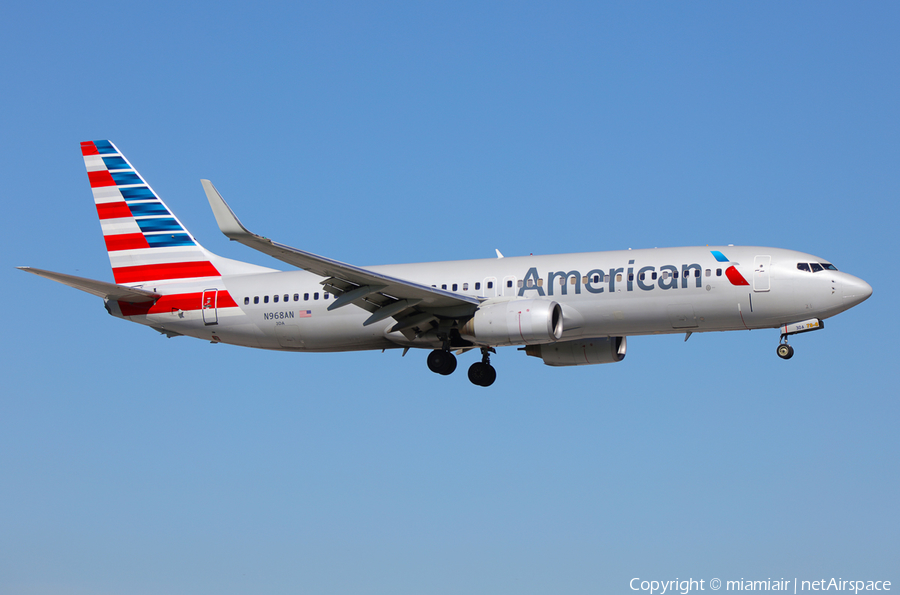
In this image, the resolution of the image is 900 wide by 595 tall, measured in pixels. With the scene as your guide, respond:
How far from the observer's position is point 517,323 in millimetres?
32844

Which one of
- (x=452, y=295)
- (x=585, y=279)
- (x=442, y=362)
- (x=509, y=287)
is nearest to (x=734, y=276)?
(x=585, y=279)

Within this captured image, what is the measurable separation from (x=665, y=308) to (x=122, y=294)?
67.3 feet

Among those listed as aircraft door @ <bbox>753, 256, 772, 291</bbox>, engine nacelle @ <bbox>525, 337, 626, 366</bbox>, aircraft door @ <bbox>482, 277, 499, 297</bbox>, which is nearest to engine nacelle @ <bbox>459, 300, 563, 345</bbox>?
aircraft door @ <bbox>482, 277, 499, 297</bbox>

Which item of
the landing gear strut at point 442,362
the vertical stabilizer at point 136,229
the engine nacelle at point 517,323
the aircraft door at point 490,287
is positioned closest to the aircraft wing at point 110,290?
the vertical stabilizer at point 136,229

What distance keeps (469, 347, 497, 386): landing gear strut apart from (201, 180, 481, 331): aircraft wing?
3.41 meters

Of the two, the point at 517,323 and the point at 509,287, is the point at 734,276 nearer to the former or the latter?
the point at 517,323

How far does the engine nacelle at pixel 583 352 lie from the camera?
124 feet

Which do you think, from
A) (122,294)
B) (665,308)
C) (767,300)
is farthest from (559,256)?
(122,294)

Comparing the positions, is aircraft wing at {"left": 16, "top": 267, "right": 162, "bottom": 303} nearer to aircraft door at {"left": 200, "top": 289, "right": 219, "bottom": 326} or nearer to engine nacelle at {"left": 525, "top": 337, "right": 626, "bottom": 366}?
aircraft door at {"left": 200, "top": 289, "right": 219, "bottom": 326}

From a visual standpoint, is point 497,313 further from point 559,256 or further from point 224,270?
point 224,270

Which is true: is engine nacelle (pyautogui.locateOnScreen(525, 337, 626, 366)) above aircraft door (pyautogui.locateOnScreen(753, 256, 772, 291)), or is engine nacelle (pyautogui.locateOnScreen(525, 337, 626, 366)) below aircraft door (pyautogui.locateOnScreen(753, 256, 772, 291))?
below

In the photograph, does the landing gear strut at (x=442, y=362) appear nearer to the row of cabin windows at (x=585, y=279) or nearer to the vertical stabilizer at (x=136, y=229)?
the row of cabin windows at (x=585, y=279)

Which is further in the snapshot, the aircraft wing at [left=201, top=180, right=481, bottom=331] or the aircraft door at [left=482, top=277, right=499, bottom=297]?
the aircraft door at [left=482, top=277, right=499, bottom=297]

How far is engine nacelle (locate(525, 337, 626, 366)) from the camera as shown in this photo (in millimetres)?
37656
